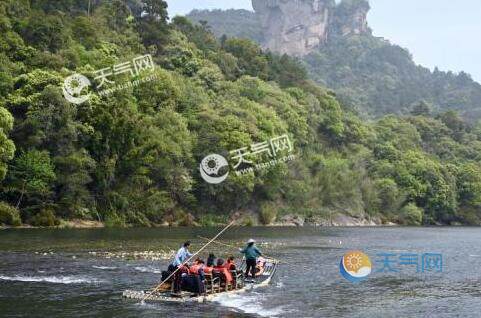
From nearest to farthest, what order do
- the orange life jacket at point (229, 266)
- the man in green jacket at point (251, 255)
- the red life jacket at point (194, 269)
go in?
the red life jacket at point (194, 269) < the orange life jacket at point (229, 266) < the man in green jacket at point (251, 255)

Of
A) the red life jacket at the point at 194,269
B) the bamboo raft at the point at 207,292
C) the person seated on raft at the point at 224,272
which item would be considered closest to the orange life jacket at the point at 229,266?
the bamboo raft at the point at 207,292

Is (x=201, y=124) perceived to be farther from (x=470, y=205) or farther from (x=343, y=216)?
(x=470, y=205)

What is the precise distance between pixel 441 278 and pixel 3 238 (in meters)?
32.3

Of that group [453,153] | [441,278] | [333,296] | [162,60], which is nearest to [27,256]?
[333,296]

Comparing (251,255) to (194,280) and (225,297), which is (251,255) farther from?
(194,280)

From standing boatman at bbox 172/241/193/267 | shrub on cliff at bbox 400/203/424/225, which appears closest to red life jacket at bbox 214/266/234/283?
standing boatman at bbox 172/241/193/267

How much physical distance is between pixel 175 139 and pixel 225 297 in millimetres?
50652

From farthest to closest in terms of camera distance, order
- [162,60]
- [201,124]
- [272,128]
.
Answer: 1. [162,60]
2. [272,128]
3. [201,124]

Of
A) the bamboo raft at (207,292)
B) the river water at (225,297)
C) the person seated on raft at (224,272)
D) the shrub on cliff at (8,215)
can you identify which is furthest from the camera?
the shrub on cliff at (8,215)

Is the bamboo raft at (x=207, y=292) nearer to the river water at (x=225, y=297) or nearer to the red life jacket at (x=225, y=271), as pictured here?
the red life jacket at (x=225, y=271)

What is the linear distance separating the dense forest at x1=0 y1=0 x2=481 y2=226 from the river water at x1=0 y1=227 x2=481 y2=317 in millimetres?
14759

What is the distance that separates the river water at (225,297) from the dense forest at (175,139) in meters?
14.8

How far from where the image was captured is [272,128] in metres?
91.2

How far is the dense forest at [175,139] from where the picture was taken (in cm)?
6131
